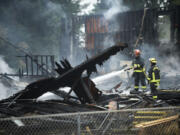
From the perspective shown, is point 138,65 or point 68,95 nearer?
point 68,95

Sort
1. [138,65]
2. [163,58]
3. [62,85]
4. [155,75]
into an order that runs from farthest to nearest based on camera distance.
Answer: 1. [163,58]
2. [138,65]
3. [155,75]
4. [62,85]

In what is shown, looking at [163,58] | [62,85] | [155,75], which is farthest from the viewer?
[163,58]

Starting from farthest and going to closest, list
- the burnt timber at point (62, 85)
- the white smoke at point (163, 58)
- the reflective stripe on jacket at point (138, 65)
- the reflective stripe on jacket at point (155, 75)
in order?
the white smoke at point (163, 58) → the reflective stripe on jacket at point (138, 65) → the reflective stripe on jacket at point (155, 75) → the burnt timber at point (62, 85)

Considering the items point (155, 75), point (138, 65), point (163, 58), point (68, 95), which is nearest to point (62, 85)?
point (68, 95)

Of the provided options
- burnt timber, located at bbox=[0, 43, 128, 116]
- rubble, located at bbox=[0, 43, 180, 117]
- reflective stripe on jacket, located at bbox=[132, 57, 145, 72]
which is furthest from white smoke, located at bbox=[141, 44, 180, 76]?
burnt timber, located at bbox=[0, 43, 128, 116]

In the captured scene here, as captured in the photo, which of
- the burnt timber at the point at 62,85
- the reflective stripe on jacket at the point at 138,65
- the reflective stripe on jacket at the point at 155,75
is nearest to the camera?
the burnt timber at the point at 62,85

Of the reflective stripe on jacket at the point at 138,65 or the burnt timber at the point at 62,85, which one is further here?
the reflective stripe on jacket at the point at 138,65

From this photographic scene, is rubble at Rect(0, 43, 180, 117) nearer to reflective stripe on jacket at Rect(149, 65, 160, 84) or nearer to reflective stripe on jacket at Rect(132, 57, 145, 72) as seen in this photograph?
reflective stripe on jacket at Rect(149, 65, 160, 84)

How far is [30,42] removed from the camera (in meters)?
26.2

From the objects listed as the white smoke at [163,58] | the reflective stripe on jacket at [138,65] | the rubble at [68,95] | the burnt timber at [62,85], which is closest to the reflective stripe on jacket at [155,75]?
the reflective stripe on jacket at [138,65]

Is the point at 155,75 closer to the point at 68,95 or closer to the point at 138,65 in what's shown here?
the point at 138,65

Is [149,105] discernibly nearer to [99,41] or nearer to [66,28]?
[99,41]

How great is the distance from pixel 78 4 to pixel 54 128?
3095 centimetres

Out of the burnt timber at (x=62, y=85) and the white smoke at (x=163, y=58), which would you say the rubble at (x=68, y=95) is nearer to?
the burnt timber at (x=62, y=85)
